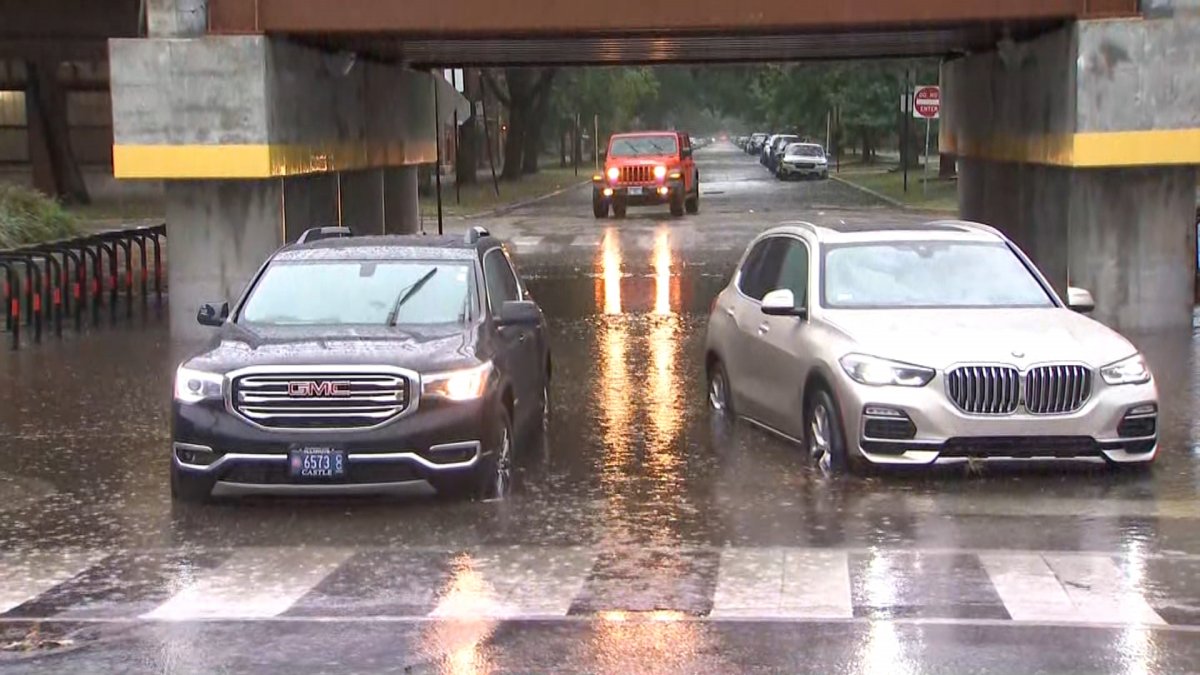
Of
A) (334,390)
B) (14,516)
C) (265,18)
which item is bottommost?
(14,516)

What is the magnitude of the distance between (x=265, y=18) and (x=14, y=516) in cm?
809

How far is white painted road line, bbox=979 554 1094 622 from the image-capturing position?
7273 mm

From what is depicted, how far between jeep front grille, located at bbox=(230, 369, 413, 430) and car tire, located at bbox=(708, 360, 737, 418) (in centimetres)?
388

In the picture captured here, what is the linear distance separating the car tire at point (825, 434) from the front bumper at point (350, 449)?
2.32m

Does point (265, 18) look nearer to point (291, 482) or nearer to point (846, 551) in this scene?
point (291, 482)

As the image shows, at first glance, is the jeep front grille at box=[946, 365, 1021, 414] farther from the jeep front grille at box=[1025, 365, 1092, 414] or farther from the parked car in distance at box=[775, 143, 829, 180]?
the parked car in distance at box=[775, 143, 829, 180]

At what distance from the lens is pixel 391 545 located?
890cm

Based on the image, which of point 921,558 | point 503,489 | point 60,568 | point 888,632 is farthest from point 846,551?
point 60,568

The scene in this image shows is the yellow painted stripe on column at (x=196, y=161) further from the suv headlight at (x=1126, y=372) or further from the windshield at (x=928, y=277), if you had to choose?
the suv headlight at (x=1126, y=372)

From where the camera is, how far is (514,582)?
804cm

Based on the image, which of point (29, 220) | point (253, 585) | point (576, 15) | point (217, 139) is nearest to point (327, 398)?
point (253, 585)

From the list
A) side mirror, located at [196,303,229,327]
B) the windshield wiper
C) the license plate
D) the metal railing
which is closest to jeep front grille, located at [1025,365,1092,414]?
the windshield wiper

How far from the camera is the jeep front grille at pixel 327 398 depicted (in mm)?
9273

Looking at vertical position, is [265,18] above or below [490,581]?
above
